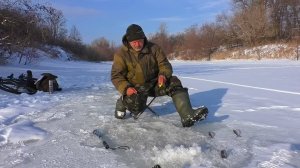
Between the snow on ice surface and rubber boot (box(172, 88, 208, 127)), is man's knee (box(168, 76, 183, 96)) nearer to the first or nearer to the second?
rubber boot (box(172, 88, 208, 127))

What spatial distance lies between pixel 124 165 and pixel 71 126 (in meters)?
Result: 1.62

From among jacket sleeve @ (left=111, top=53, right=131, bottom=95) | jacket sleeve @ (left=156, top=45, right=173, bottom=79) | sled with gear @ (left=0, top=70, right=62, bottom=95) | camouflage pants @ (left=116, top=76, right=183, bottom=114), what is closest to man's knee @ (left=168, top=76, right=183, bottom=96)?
camouflage pants @ (left=116, top=76, right=183, bottom=114)

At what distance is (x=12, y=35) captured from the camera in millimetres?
13328

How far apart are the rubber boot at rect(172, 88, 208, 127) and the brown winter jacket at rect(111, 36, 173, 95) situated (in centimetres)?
53

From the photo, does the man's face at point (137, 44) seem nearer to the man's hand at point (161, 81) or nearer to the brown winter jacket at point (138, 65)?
the brown winter jacket at point (138, 65)

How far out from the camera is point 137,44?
4.89m

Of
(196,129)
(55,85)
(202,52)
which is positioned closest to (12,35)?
(55,85)

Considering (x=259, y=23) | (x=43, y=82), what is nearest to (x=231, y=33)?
(x=259, y=23)

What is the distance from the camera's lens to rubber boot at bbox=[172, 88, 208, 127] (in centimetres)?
423

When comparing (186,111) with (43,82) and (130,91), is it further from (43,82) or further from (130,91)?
(43,82)

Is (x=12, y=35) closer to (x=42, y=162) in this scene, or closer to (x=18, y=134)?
(x=18, y=134)

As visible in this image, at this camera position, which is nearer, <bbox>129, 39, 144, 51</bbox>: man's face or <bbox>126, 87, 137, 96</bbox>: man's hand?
<bbox>126, 87, 137, 96</bbox>: man's hand

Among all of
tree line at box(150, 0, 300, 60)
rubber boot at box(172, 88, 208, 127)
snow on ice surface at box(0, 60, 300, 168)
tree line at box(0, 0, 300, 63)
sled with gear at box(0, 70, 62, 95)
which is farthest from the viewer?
tree line at box(150, 0, 300, 60)

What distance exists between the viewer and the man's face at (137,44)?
4883mm
